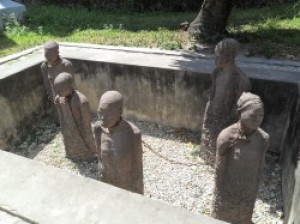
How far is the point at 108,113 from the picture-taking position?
3250mm

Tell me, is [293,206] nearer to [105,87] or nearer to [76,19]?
[105,87]

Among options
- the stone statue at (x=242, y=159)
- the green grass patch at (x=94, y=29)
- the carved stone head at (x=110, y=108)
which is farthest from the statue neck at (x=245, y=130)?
the green grass patch at (x=94, y=29)

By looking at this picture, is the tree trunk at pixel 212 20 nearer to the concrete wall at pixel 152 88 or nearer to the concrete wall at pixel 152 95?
the concrete wall at pixel 152 95

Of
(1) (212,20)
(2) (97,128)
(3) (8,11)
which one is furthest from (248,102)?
(3) (8,11)

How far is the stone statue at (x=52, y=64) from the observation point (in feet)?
17.5

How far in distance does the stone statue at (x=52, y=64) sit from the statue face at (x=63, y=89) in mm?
893

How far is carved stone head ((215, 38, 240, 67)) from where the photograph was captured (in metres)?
4.25

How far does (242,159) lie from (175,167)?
6.35 feet

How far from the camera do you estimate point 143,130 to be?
620 cm

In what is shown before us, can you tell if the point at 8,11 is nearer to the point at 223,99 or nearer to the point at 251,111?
the point at 223,99

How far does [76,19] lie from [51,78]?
5920 mm

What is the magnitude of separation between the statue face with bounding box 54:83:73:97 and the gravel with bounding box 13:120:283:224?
131 centimetres

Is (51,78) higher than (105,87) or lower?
higher

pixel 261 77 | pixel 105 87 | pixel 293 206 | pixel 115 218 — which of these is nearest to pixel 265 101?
pixel 261 77
